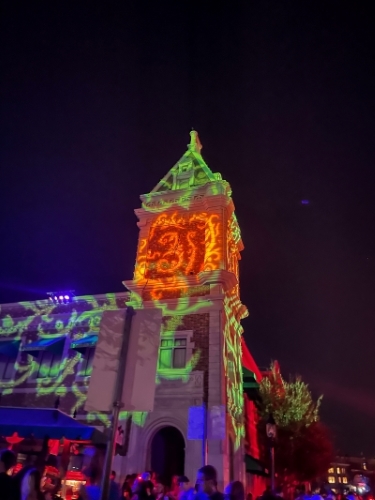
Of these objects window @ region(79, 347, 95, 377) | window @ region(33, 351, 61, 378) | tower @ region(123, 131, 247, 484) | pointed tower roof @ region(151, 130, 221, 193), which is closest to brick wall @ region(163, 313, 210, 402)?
tower @ region(123, 131, 247, 484)

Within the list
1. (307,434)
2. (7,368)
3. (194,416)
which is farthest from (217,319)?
(307,434)

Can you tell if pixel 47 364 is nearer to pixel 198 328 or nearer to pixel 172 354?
pixel 172 354

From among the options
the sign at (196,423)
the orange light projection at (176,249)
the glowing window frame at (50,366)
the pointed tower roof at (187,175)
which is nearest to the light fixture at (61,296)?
the glowing window frame at (50,366)

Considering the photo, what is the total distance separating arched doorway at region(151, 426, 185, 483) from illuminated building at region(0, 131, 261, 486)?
48mm

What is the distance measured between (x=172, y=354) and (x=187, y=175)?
12.0 meters

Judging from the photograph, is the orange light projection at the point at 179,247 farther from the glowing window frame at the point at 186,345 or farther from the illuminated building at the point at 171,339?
the glowing window frame at the point at 186,345

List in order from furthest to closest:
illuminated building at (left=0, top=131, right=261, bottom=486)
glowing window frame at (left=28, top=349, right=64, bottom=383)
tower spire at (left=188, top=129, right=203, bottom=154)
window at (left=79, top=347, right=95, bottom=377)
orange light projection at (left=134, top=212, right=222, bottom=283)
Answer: tower spire at (left=188, top=129, right=203, bottom=154), orange light projection at (left=134, top=212, right=222, bottom=283), glowing window frame at (left=28, top=349, right=64, bottom=383), window at (left=79, top=347, right=95, bottom=377), illuminated building at (left=0, top=131, right=261, bottom=486)

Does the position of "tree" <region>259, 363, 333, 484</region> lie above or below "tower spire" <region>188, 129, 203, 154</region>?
below

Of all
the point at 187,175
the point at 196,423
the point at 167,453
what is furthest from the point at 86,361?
the point at 187,175

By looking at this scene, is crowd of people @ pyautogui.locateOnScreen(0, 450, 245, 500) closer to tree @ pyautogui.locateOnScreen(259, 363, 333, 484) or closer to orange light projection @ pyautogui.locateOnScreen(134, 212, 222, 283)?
orange light projection @ pyautogui.locateOnScreen(134, 212, 222, 283)

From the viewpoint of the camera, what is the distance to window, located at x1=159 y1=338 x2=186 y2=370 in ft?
56.9

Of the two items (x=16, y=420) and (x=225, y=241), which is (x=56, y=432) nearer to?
(x=16, y=420)

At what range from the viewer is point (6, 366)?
65.4ft

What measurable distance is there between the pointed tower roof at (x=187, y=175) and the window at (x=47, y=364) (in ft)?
37.2
